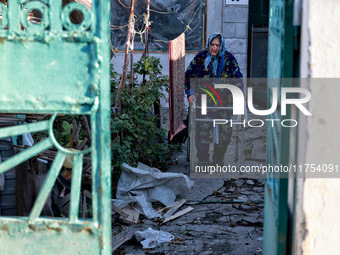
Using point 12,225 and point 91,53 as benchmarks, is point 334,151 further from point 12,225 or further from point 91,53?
point 12,225

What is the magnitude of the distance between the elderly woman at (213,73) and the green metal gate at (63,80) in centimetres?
410

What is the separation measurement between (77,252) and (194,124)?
4201 millimetres

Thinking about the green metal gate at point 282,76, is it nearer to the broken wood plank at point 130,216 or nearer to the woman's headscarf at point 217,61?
the broken wood plank at point 130,216

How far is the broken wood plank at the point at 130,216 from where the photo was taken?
4406 millimetres

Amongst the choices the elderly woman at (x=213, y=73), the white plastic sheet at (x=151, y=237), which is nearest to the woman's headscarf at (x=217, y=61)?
the elderly woman at (x=213, y=73)

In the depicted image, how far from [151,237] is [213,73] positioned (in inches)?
115

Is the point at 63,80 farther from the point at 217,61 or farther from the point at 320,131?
the point at 217,61

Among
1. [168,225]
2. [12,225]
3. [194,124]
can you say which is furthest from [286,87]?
[194,124]

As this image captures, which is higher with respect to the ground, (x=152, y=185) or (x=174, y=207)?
(x=152, y=185)

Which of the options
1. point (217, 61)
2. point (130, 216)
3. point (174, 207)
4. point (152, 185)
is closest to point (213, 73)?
point (217, 61)

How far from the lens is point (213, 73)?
20.6ft

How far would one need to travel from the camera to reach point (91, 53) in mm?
2084

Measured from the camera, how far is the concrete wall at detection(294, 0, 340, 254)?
1984 millimetres

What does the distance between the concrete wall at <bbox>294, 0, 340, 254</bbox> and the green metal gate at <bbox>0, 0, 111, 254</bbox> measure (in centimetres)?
89
